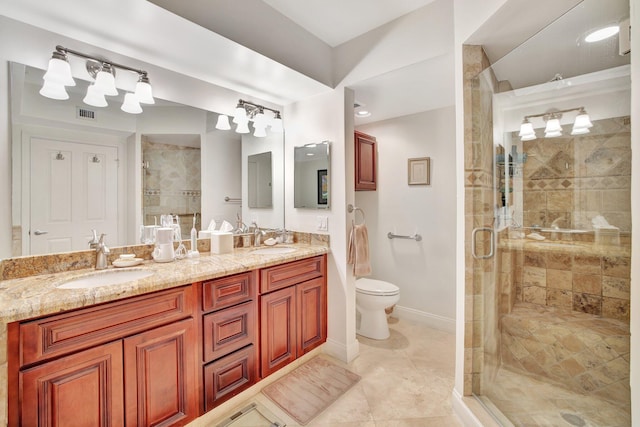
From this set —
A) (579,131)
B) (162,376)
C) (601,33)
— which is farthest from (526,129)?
(162,376)

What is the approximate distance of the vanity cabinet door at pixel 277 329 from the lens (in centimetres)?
186

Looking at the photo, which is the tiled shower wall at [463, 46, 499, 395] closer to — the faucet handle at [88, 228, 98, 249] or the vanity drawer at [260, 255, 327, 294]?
the vanity drawer at [260, 255, 327, 294]

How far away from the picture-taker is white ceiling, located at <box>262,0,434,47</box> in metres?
1.80

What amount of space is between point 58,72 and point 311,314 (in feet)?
7.24

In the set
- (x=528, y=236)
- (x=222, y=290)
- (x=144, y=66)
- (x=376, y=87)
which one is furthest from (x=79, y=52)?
(x=528, y=236)

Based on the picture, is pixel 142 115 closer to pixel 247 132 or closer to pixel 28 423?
pixel 247 132

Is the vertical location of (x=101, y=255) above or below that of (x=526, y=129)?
below

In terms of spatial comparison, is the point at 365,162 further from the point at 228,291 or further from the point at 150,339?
the point at 150,339

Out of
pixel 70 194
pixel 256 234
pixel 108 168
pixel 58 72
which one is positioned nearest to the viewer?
pixel 58 72

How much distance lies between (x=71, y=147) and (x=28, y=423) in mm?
1345

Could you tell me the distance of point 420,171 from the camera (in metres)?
2.91

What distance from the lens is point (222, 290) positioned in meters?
1.61

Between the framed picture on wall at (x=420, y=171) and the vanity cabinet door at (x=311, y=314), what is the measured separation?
1.49 meters

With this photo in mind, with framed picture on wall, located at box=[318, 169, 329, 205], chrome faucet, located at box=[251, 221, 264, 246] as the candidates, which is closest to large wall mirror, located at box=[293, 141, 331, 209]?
framed picture on wall, located at box=[318, 169, 329, 205]
